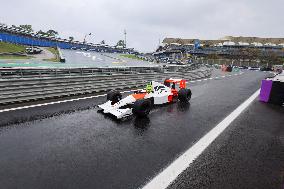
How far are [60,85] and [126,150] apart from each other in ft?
21.5

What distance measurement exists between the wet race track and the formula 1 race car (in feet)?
1.02

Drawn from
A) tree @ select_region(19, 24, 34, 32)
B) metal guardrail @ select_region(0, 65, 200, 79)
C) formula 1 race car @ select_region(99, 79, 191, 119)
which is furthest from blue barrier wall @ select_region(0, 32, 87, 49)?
formula 1 race car @ select_region(99, 79, 191, 119)

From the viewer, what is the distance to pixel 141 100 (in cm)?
827

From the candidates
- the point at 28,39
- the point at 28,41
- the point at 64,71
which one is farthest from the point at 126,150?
the point at 28,39

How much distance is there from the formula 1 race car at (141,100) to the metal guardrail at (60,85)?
2829 mm

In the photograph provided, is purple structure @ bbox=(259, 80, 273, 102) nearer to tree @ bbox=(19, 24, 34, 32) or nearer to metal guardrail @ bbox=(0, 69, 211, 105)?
metal guardrail @ bbox=(0, 69, 211, 105)

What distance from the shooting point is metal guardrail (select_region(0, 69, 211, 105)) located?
9224mm

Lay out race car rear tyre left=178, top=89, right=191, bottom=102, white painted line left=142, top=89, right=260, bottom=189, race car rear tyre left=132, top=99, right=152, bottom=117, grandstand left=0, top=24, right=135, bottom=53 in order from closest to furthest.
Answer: white painted line left=142, top=89, right=260, bottom=189
race car rear tyre left=132, top=99, right=152, bottom=117
race car rear tyre left=178, top=89, right=191, bottom=102
grandstand left=0, top=24, right=135, bottom=53

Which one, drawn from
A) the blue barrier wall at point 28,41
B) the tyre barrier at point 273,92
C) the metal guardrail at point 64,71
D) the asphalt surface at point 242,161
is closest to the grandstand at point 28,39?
the blue barrier wall at point 28,41

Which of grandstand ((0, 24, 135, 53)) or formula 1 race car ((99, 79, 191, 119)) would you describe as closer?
formula 1 race car ((99, 79, 191, 119))

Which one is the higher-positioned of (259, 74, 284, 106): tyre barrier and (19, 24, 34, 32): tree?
(19, 24, 34, 32): tree

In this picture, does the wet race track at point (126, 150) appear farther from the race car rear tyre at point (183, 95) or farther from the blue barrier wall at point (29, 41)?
the blue barrier wall at point (29, 41)

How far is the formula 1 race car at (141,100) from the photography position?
319 inches

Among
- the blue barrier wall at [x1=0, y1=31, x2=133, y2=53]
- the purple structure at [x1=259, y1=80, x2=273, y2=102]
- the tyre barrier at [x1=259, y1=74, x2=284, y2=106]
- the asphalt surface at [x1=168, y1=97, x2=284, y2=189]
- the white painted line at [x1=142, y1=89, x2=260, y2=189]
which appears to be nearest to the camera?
the white painted line at [x1=142, y1=89, x2=260, y2=189]
